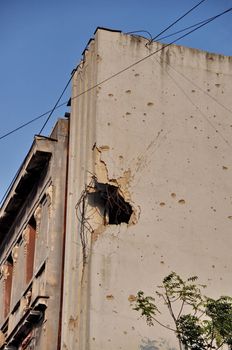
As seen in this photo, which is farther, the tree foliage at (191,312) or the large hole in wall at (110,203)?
the large hole in wall at (110,203)

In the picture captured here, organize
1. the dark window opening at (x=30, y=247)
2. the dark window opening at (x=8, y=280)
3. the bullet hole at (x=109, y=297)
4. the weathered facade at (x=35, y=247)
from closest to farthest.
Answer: the bullet hole at (x=109, y=297)
the weathered facade at (x=35, y=247)
the dark window opening at (x=30, y=247)
the dark window opening at (x=8, y=280)

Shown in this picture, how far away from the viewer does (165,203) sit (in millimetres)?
15945

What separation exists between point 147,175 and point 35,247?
3559 millimetres

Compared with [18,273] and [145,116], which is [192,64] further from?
[18,273]

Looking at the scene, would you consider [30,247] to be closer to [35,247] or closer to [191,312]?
[35,247]

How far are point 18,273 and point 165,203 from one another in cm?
507

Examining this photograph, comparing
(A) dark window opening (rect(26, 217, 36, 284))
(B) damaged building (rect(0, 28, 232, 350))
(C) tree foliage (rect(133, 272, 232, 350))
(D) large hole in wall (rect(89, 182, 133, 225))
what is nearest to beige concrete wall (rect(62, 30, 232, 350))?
(B) damaged building (rect(0, 28, 232, 350))

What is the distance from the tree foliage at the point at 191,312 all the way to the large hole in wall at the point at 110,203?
1479 millimetres

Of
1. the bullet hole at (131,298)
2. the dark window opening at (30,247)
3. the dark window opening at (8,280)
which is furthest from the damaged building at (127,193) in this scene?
the dark window opening at (8,280)

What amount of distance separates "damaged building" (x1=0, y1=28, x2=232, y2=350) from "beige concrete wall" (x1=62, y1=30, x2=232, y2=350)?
19 millimetres

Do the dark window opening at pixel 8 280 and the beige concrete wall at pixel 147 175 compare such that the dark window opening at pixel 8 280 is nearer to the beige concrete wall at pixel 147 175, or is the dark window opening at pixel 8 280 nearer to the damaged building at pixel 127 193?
the damaged building at pixel 127 193

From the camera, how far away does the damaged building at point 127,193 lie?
15.0m

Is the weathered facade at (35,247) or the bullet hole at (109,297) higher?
the weathered facade at (35,247)

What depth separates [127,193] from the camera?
15.7 meters
